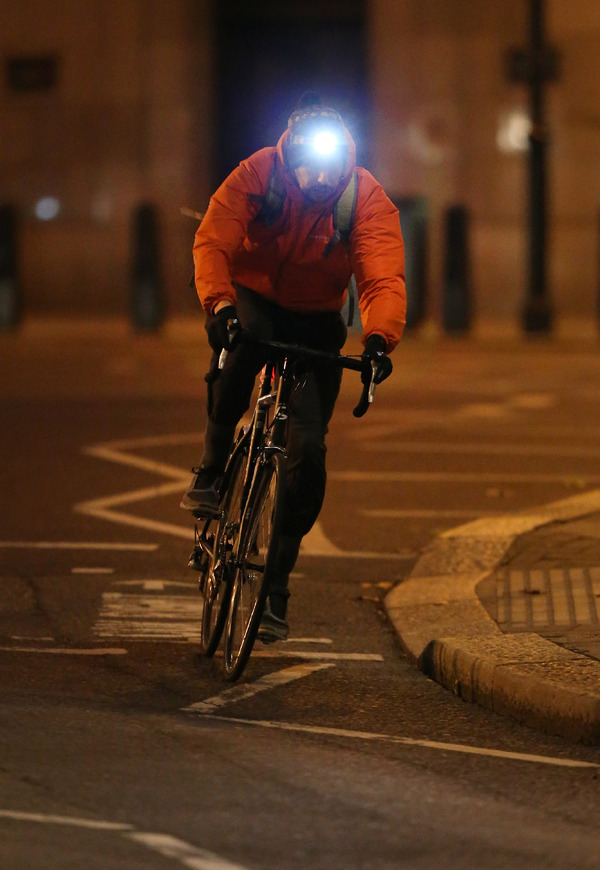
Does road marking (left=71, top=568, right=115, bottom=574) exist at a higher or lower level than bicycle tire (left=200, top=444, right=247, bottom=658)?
lower

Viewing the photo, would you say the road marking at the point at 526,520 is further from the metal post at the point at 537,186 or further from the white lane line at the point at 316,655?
the metal post at the point at 537,186

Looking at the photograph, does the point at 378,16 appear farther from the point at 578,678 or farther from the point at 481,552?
the point at 578,678

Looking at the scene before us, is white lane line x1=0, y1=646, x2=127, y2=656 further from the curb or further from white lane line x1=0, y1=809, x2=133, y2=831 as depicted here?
white lane line x1=0, y1=809, x2=133, y2=831

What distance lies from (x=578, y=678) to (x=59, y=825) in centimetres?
188

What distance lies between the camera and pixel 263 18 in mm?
27438

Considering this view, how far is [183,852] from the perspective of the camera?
163 inches

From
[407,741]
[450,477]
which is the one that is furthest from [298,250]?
[450,477]

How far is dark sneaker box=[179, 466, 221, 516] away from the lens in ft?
21.1

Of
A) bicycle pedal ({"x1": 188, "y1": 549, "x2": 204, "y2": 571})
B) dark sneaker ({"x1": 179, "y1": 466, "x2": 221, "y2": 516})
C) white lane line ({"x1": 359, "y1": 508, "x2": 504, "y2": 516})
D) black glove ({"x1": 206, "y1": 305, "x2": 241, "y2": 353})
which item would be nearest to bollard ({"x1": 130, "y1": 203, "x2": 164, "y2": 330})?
white lane line ({"x1": 359, "y1": 508, "x2": 504, "y2": 516})


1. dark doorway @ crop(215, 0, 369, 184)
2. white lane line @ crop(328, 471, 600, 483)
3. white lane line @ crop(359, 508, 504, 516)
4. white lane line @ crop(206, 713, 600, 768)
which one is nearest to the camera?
white lane line @ crop(206, 713, 600, 768)

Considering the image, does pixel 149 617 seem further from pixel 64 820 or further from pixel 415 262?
pixel 415 262

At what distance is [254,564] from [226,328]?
786 millimetres

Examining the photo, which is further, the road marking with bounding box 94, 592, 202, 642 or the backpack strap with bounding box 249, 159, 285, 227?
the road marking with bounding box 94, 592, 202, 642

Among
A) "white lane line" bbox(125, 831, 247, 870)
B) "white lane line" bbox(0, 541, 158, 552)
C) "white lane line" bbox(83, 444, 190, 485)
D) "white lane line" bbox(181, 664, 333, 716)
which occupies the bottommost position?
"white lane line" bbox(83, 444, 190, 485)
